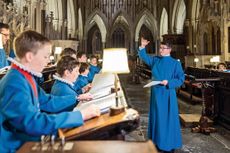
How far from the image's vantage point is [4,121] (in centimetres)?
211

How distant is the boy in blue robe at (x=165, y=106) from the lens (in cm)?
504

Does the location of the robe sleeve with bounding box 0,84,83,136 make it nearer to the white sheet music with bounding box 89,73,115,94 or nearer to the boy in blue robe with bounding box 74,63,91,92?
the white sheet music with bounding box 89,73,115,94

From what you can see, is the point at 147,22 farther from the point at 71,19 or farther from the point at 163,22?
the point at 71,19

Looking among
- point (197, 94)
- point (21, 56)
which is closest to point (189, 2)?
point (197, 94)

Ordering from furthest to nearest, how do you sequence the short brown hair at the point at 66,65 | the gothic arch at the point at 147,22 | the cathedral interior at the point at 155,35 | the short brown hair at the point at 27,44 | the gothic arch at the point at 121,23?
the gothic arch at the point at 121,23 < the gothic arch at the point at 147,22 < the cathedral interior at the point at 155,35 < the short brown hair at the point at 66,65 < the short brown hair at the point at 27,44

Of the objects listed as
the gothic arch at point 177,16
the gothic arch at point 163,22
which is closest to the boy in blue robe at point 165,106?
the gothic arch at point 177,16

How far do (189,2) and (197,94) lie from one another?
1357 cm

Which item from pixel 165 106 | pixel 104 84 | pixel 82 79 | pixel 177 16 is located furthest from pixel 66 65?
pixel 177 16

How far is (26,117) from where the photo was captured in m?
1.97

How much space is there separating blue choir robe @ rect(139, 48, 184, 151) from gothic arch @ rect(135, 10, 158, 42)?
3090 cm

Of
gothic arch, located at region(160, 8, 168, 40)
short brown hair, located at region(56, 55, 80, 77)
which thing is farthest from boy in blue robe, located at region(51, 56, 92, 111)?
gothic arch, located at region(160, 8, 168, 40)

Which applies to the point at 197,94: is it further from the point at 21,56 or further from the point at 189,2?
the point at 189,2

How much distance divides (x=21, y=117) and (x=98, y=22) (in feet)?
122

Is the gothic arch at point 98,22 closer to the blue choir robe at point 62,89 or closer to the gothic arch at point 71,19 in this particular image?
the gothic arch at point 71,19
